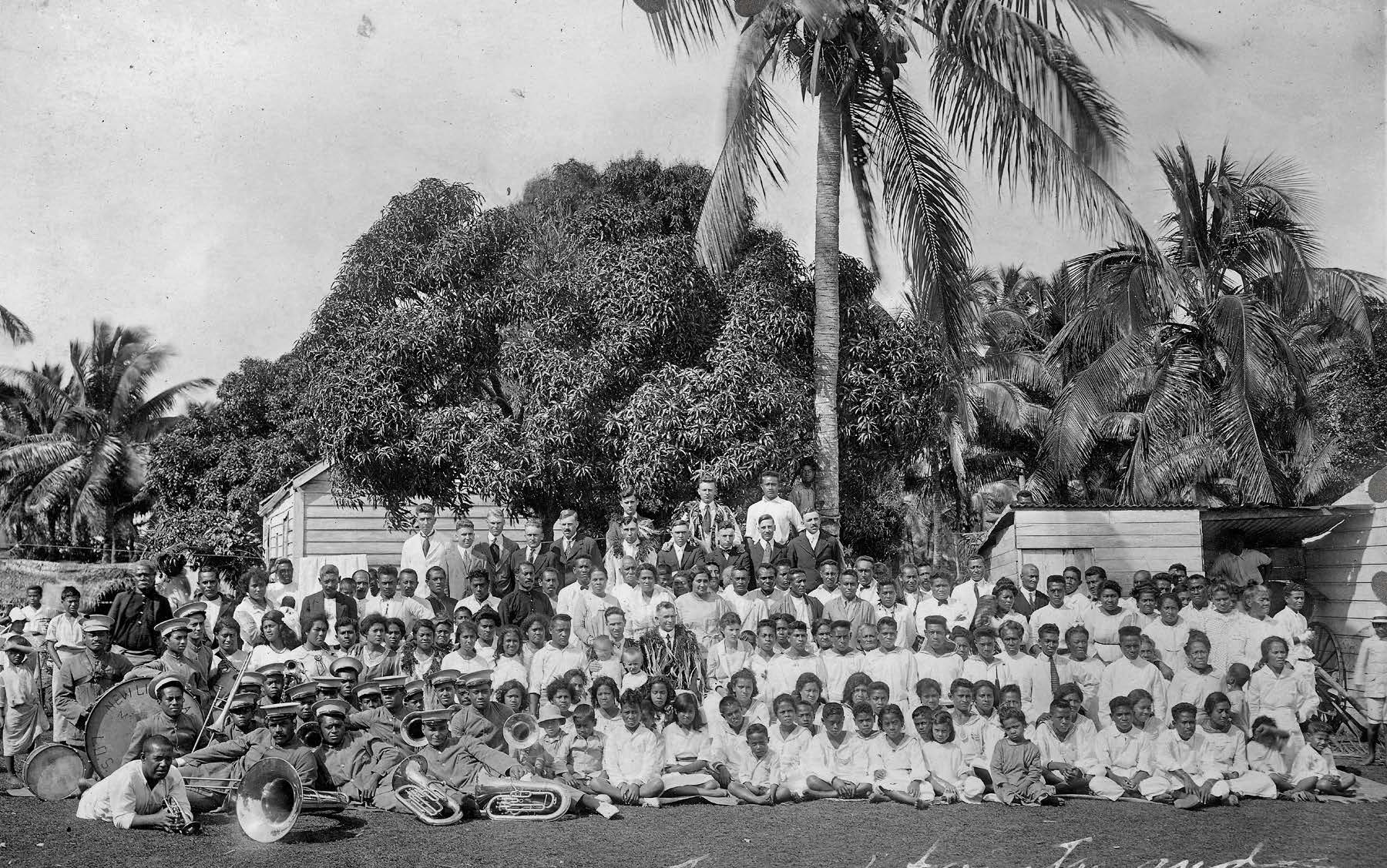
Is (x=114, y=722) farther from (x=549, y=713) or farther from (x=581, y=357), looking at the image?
(x=581, y=357)

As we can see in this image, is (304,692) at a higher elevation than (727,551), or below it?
below

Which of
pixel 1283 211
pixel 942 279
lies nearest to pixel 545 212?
pixel 942 279

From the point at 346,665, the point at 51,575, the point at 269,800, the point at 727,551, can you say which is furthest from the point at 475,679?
the point at 51,575

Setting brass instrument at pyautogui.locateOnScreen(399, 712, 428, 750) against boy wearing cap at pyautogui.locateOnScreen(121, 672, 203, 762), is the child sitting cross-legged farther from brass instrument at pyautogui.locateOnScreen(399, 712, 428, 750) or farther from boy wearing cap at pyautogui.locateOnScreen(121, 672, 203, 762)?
boy wearing cap at pyautogui.locateOnScreen(121, 672, 203, 762)

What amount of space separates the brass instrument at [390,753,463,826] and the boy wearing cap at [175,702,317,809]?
58 centimetres

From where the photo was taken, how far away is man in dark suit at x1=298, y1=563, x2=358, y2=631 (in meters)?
9.94

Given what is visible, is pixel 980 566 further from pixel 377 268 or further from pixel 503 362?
pixel 377 268

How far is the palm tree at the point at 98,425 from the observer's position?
33688 millimetres

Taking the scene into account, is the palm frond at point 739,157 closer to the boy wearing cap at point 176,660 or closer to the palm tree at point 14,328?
the boy wearing cap at point 176,660

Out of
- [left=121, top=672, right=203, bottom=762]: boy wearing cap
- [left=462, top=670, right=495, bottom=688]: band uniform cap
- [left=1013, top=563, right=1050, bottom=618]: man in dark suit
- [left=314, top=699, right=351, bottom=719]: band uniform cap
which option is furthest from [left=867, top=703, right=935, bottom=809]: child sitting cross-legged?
[left=121, top=672, right=203, bottom=762]: boy wearing cap

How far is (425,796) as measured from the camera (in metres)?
7.36

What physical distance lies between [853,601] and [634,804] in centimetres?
298

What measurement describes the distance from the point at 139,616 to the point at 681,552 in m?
4.76

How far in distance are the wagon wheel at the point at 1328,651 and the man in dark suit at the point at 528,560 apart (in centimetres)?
794
